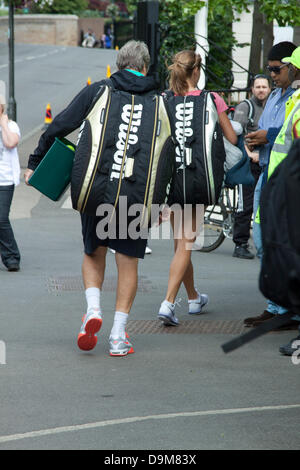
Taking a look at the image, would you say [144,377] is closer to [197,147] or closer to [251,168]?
[197,147]

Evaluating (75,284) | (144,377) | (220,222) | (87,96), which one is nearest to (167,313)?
(144,377)

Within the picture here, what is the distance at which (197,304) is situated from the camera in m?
7.27

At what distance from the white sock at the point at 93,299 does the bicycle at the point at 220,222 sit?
4.64m

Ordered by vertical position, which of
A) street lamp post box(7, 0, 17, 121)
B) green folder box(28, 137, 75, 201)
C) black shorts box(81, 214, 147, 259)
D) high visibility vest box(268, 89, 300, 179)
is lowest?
street lamp post box(7, 0, 17, 121)

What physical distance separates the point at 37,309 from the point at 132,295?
1647mm

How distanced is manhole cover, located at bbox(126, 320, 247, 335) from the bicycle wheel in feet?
11.6

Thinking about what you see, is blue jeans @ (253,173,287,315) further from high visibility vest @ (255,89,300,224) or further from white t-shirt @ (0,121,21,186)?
white t-shirt @ (0,121,21,186)

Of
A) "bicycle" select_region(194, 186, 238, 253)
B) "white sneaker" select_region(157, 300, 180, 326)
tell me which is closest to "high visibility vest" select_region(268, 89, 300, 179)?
"white sneaker" select_region(157, 300, 180, 326)

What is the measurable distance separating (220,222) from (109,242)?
481 cm

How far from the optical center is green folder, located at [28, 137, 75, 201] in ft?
18.9

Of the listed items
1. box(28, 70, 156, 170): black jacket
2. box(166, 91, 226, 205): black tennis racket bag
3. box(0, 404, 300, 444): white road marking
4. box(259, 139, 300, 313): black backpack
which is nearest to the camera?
box(259, 139, 300, 313): black backpack

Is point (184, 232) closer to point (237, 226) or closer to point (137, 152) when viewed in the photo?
point (137, 152)

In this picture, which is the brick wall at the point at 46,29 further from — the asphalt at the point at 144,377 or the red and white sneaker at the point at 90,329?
the red and white sneaker at the point at 90,329
